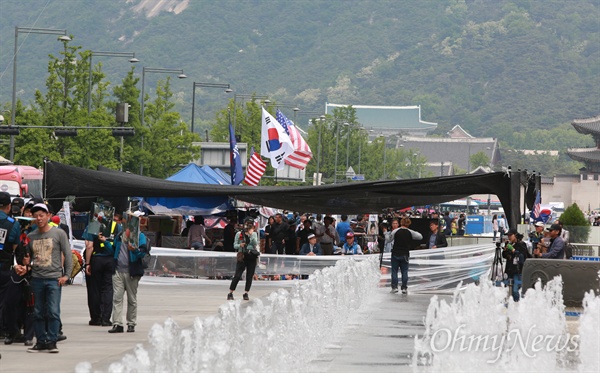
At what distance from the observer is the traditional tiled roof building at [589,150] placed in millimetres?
140375

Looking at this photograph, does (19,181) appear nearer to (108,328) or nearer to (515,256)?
(515,256)

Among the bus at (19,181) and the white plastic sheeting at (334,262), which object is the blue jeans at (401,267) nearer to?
the white plastic sheeting at (334,262)

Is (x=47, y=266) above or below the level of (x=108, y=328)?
above

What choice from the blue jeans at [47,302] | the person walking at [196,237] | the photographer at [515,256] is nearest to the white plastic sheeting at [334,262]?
the person walking at [196,237]

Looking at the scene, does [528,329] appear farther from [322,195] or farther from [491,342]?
[322,195]

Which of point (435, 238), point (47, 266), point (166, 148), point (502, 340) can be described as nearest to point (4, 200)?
point (47, 266)

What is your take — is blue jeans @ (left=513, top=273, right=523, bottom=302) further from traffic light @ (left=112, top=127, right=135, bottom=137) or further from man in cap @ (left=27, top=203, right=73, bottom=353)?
traffic light @ (left=112, top=127, right=135, bottom=137)

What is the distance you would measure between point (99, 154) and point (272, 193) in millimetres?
33923

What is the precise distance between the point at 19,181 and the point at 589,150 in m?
115

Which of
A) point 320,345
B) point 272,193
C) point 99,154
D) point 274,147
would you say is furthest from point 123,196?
point 99,154

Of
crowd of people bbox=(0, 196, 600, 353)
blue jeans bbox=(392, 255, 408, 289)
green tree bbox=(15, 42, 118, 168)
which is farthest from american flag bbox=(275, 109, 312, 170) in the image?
blue jeans bbox=(392, 255, 408, 289)

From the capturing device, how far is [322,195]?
26141 millimetres

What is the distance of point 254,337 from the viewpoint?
11.1 meters

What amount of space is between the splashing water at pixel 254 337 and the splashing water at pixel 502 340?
1.23m
